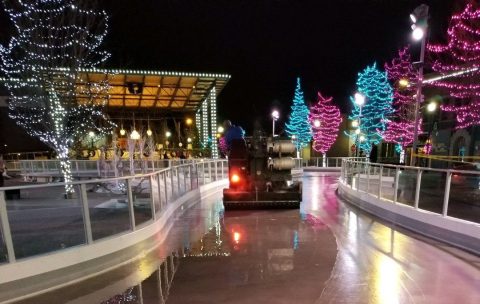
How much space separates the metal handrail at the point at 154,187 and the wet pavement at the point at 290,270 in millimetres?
702

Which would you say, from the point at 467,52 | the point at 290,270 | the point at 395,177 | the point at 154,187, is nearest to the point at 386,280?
the point at 290,270

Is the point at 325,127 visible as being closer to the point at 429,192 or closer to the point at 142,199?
the point at 429,192

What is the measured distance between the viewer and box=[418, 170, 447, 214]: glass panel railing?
7312 millimetres

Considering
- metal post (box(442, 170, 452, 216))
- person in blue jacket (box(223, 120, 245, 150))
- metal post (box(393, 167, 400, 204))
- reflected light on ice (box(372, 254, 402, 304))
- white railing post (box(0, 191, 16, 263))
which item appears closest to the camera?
reflected light on ice (box(372, 254, 402, 304))

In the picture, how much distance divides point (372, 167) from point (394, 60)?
23.6 meters

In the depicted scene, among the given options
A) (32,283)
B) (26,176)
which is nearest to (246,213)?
(32,283)

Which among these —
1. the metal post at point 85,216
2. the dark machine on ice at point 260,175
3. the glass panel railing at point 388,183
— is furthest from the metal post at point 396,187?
the metal post at point 85,216

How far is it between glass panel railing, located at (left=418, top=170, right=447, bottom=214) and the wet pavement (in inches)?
36.9

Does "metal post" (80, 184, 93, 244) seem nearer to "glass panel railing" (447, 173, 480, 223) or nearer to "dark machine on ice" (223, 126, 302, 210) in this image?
"dark machine on ice" (223, 126, 302, 210)

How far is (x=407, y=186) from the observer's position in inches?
311

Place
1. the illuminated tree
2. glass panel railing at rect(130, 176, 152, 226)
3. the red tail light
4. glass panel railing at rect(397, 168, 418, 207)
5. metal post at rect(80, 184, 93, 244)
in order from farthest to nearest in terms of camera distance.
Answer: the illuminated tree, the red tail light, glass panel railing at rect(397, 168, 418, 207), glass panel railing at rect(130, 176, 152, 226), metal post at rect(80, 184, 93, 244)

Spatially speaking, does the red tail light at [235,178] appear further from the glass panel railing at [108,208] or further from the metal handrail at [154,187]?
the glass panel railing at [108,208]

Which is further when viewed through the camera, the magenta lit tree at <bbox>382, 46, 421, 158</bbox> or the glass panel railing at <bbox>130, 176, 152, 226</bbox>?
the magenta lit tree at <bbox>382, 46, 421, 158</bbox>

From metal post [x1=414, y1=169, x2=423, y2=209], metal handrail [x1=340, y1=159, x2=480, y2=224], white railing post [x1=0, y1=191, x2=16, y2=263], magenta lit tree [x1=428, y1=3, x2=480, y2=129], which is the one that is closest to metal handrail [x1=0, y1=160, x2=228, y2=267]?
white railing post [x1=0, y1=191, x2=16, y2=263]
